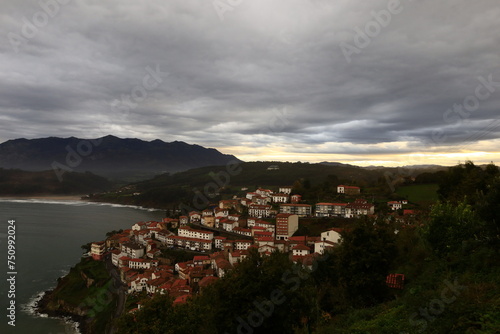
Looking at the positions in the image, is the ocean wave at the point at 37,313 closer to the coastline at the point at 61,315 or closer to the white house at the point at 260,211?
the coastline at the point at 61,315

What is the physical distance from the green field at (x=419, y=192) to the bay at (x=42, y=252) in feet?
115

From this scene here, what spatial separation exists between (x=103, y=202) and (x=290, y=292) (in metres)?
97.9

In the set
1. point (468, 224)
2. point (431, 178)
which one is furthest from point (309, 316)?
point (431, 178)

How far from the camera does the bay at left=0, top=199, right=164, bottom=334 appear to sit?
21672mm

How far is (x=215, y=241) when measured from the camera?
116 feet

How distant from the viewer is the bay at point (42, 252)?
2167cm

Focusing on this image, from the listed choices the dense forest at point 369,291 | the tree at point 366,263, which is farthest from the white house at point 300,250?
the tree at point 366,263

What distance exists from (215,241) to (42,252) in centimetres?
2001

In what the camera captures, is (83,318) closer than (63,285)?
Yes

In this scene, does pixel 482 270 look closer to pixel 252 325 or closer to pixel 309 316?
pixel 309 316

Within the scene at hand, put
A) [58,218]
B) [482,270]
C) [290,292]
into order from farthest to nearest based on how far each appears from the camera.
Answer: [58,218] < [290,292] < [482,270]

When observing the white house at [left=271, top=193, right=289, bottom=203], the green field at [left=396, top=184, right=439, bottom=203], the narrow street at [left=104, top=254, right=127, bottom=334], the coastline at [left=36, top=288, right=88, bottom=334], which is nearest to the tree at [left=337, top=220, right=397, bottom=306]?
the narrow street at [left=104, top=254, right=127, bottom=334]

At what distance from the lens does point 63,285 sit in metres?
26.4

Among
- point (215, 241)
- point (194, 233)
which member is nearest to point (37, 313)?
point (194, 233)
